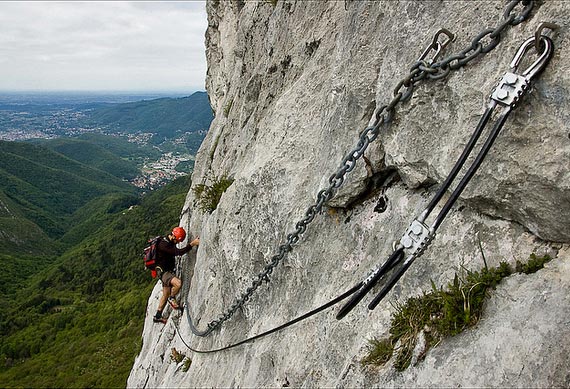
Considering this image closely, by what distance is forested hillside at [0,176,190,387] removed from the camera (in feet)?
267

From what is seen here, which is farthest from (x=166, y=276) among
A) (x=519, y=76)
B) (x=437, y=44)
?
(x=519, y=76)

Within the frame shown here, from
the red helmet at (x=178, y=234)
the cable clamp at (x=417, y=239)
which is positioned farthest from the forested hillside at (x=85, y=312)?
the cable clamp at (x=417, y=239)

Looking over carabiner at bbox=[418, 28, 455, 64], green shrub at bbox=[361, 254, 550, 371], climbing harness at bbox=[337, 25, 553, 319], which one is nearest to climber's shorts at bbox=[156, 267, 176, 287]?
green shrub at bbox=[361, 254, 550, 371]

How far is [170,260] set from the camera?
12516 millimetres

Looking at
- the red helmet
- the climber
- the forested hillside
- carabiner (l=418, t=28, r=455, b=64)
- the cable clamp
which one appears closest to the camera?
the cable clamp

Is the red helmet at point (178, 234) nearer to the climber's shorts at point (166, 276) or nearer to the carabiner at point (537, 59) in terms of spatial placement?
the climber's shorts at point (166, 276)

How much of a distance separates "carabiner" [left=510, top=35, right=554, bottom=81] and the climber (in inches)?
407

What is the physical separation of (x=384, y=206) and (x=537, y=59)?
234 cm

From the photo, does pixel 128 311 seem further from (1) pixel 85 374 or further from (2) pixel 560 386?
(2) pixel 560 386

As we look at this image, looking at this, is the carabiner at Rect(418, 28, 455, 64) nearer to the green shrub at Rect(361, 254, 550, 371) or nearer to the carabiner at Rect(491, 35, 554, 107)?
the carabiner at Rect(491, 35, 554, 107)

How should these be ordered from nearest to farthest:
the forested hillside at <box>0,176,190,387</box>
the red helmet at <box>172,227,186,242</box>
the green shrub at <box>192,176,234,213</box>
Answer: the green shrub at <box>192,176,234,213</box> < the red helmet at <box>172,227,186,242</box> < the forested hillside at <box>0,176,190,387</box>

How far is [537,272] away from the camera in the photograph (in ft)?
10.8

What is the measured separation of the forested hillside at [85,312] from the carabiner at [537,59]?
7099 cm

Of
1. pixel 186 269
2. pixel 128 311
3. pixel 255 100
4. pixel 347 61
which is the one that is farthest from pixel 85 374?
pixel 347 61
